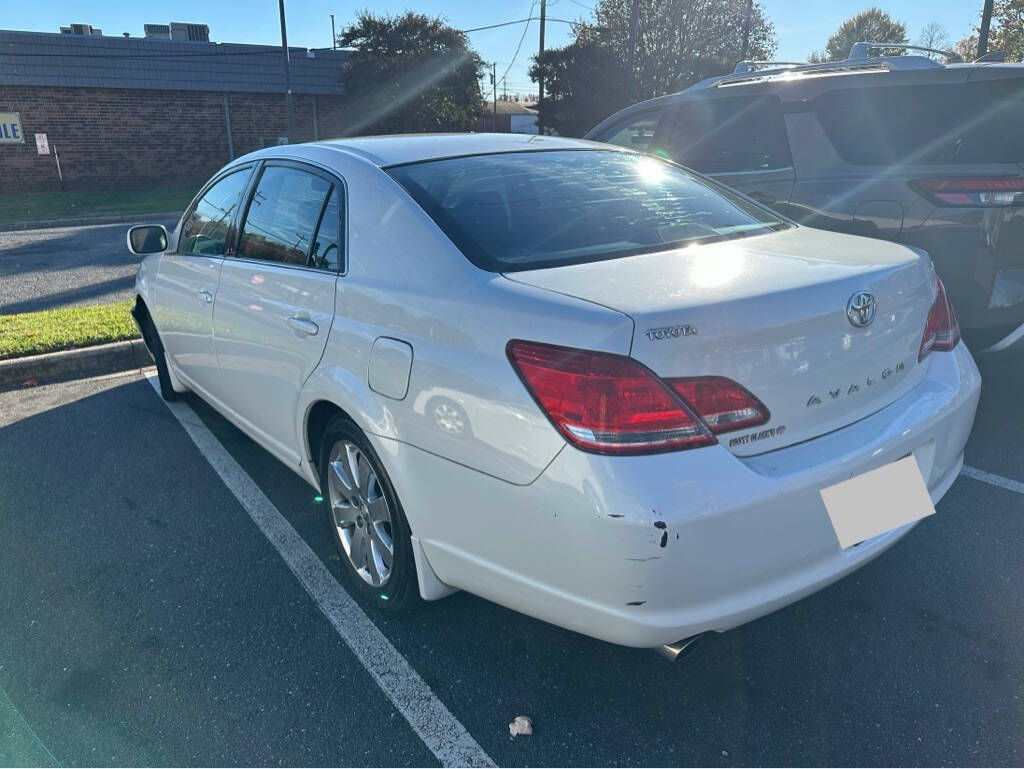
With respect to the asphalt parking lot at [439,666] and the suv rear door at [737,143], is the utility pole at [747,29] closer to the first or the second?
the suv rear door at [737,143]

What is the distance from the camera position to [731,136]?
527cm

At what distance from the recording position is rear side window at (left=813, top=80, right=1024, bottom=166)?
4152 millimetres

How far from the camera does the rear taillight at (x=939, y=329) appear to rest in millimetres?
2496

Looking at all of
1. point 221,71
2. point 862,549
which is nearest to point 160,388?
point 862,549

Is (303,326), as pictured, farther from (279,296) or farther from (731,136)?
(731,136)

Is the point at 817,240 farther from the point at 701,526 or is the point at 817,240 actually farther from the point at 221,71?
the point at 221,71

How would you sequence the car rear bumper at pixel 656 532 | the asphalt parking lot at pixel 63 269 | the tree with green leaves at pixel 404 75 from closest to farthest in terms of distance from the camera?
the car rear bumper at pixel 656 532
the asphalt parking lot at pixel 63 269
the tree with green leaves at pixel 404 75

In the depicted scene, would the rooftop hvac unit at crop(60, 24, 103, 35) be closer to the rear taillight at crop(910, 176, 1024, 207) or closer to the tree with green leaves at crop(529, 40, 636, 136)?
the tree with green leaves at crop(529, 40, 636, 136)

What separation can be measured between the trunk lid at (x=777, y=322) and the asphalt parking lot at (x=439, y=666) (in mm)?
875

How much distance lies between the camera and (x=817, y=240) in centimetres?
272

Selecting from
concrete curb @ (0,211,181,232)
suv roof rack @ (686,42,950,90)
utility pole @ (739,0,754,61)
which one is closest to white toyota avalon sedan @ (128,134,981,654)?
suv roof rack @ (686,42,950,90)

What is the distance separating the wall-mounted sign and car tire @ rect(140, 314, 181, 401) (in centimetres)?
2364

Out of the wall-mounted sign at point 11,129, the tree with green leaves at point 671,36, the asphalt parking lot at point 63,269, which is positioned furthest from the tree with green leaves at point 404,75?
the asphalt parking lot at point 63,269

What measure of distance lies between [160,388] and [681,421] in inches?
173
